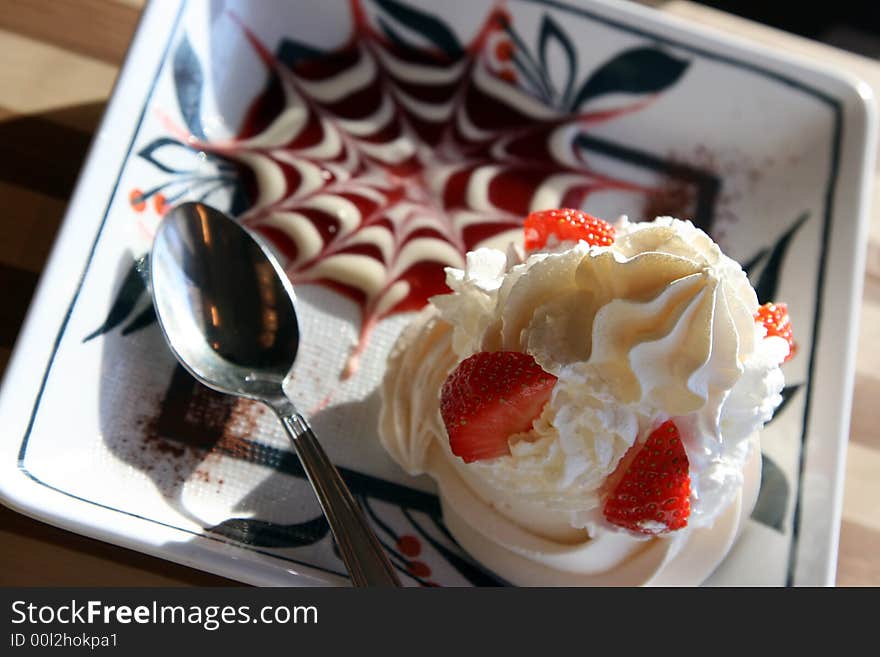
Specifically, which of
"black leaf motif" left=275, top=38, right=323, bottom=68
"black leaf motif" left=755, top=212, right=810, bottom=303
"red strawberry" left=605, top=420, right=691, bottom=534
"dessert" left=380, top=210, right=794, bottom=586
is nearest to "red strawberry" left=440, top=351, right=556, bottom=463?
"dessert" left=380, top=210, right=794, bottom=586

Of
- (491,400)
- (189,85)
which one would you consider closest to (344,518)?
(491,400)

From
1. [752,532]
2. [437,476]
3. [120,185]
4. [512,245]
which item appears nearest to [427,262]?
[512,245]

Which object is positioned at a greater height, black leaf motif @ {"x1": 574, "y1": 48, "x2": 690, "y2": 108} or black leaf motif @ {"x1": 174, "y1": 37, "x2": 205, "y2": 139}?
black leaf motif @ {"x1": 574, "y1": 48, "x2": 690, "y2": 108}

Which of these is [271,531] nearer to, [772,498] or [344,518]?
[344,518]

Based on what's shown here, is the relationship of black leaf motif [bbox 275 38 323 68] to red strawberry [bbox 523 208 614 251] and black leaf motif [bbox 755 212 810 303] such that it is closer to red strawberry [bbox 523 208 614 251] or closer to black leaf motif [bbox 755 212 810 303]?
red strawberry [bbox 523 208 614 251]

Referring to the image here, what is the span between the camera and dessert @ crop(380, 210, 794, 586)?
100cm

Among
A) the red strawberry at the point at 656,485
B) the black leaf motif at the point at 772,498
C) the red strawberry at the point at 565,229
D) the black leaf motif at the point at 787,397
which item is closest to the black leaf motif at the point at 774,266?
the black leaf motif at the point at 787,397

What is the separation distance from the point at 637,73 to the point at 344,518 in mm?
922

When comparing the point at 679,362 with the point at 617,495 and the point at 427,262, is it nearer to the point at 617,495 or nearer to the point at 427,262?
the point at 617,495

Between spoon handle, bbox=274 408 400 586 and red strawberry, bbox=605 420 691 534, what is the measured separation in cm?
30

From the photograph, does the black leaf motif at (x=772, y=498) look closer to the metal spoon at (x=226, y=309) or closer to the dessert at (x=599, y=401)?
the dessert at (x=599, y=401)

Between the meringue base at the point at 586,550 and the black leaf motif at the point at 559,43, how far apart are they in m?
0.73

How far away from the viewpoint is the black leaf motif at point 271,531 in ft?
3.87

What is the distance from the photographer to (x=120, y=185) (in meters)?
1.23
